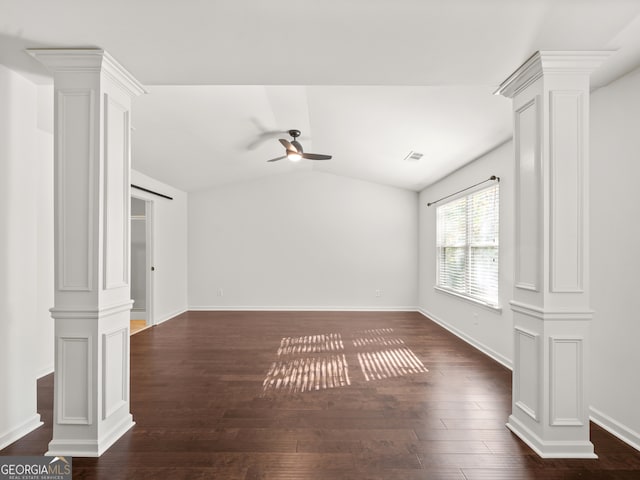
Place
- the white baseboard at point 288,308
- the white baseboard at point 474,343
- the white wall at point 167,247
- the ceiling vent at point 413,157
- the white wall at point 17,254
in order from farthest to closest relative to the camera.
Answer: the white baseboard at point 288,308 → the white wall at point 167,247 → the ceiling vent at point 413,157 → the white baseboard at point 474,343 → the white wall at point 17,254

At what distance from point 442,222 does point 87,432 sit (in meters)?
5.34

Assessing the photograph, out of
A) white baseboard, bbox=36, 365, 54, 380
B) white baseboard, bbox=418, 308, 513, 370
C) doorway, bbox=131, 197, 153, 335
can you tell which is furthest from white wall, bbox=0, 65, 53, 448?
white baseboard, bbox=418, 308, 513, 370

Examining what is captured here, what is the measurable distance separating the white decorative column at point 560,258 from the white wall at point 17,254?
134 inches

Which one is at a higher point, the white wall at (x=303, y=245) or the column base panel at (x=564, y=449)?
the white wall at (x=303, y=245)

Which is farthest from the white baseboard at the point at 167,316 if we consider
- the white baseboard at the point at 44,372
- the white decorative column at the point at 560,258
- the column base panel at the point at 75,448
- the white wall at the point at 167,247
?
the white decorative column at the point at 560,258

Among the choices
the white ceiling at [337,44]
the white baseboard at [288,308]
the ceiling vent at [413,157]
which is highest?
the ceiling vent at [413,157]

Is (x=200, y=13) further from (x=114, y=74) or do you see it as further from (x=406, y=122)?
(x=406, y=122)

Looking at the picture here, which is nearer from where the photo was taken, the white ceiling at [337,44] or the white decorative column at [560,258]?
the white ceiling at [337,44]

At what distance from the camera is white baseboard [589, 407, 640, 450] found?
215 cm

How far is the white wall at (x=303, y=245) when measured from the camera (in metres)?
6.95

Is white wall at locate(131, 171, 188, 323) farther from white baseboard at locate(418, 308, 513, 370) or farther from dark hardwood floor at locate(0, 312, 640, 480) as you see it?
white baseboard at locate(418, 308, 513, 370)

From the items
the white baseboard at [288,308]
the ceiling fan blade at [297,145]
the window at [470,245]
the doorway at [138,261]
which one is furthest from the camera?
the white baseboard at [288,308]

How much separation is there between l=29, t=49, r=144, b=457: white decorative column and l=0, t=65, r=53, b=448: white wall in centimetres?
41

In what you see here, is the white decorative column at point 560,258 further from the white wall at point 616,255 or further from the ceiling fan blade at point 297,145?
the ceiling fan blade at point 297,145
